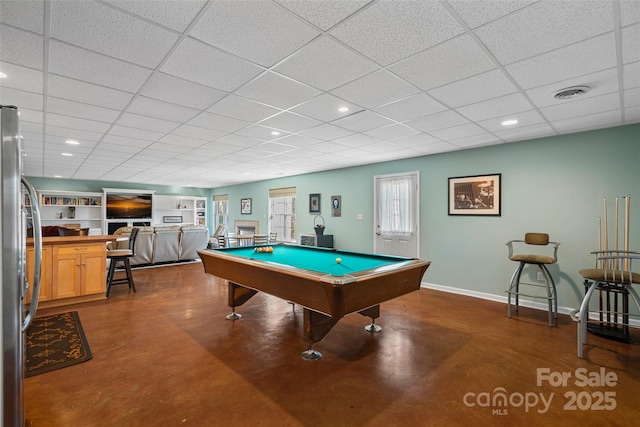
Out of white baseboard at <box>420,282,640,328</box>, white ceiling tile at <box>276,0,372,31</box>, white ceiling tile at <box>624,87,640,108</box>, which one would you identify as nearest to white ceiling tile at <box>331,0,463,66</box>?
white ceiling tile at <box>276,0,372,31</box>

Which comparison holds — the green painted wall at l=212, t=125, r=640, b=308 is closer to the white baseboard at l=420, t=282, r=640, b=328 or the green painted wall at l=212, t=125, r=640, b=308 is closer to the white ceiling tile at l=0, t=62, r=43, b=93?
the white baseboard at l=420, t=282, r=640, b=328

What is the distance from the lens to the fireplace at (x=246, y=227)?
8890 millimetres

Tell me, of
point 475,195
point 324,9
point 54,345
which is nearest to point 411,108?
point 324,9

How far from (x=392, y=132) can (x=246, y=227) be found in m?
6.63

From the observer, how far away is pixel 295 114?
3.08 metres

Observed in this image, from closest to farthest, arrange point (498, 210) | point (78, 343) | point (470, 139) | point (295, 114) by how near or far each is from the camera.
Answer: point (78, 343)
point (295, 114)
point (470, 139)
point (498, 210)

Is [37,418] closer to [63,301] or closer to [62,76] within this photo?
[62,76]

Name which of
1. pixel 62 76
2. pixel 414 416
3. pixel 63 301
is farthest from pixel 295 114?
pixel 63 301

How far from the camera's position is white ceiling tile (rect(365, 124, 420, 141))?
11.5 feet

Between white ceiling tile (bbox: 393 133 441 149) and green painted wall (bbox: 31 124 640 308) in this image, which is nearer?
green painted wall (bbox: 31 124 640 308)

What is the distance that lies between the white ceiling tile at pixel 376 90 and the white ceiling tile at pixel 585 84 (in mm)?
1062

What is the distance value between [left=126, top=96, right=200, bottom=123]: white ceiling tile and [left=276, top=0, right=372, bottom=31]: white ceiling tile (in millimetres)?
1784

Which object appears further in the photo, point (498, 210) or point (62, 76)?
point (498, 210)

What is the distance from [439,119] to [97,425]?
3.79m
